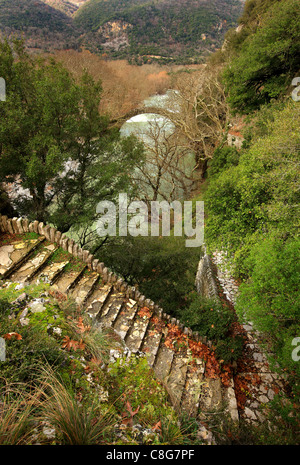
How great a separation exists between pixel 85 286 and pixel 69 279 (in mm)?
436

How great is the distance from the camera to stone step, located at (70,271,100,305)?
17.3 feet

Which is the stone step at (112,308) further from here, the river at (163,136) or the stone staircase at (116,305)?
the river at (163,136)

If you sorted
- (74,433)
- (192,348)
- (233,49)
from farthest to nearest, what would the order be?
(233,49), (192,348), (74,433)

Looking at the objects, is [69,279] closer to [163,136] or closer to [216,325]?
[216,325]

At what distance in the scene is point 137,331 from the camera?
5094mm

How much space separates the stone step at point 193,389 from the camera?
416cm

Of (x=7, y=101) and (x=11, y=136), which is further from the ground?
(x=7, y=101)

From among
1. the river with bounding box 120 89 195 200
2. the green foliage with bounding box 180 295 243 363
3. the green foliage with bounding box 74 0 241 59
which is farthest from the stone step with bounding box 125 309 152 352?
the green foliage with bounding box 74 0 241 59

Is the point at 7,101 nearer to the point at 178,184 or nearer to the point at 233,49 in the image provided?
the point at 178,184

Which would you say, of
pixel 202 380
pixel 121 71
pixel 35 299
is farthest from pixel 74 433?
pixel 121 71

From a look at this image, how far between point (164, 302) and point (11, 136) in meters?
6.82

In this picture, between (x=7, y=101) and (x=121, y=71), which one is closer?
(x=7, y=101)

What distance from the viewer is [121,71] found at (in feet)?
94.9

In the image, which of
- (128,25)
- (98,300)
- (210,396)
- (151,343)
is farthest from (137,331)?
(128,25)
